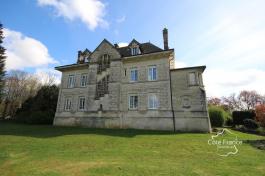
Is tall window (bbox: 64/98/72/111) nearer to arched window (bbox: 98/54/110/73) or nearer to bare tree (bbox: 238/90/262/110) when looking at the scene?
arched window (bbox: 98/54/110/73)

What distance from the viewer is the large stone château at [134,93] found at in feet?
68.9

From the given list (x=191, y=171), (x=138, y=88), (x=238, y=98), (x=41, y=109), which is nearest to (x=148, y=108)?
(x=138, y=88)

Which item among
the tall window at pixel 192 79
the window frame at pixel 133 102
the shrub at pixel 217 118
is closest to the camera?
the tall window at pixel 192 79

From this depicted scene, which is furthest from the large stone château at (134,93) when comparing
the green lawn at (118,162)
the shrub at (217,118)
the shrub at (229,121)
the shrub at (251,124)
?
the shrub at (229,121)

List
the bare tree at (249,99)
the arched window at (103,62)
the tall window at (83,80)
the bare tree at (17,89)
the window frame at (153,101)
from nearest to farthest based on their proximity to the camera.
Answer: the window frame at (153,101) < the arched window at (103,62) < the tall window at (83,80) < the bare tree at (17,89) < the bare tree at (249,99)

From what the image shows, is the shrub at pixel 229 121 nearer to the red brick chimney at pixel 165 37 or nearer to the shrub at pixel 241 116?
the shrub at pixel 241 116

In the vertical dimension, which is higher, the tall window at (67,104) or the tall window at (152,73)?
the tall window at (152,73)

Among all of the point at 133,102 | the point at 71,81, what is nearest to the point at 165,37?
the point at 133,102

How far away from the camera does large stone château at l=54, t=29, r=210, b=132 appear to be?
827 inches

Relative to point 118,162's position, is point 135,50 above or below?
above

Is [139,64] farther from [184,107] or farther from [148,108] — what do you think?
[184,107]

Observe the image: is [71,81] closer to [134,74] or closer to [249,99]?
[134,74]

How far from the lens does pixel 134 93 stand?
915 inches

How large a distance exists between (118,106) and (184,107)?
26.9 feet
